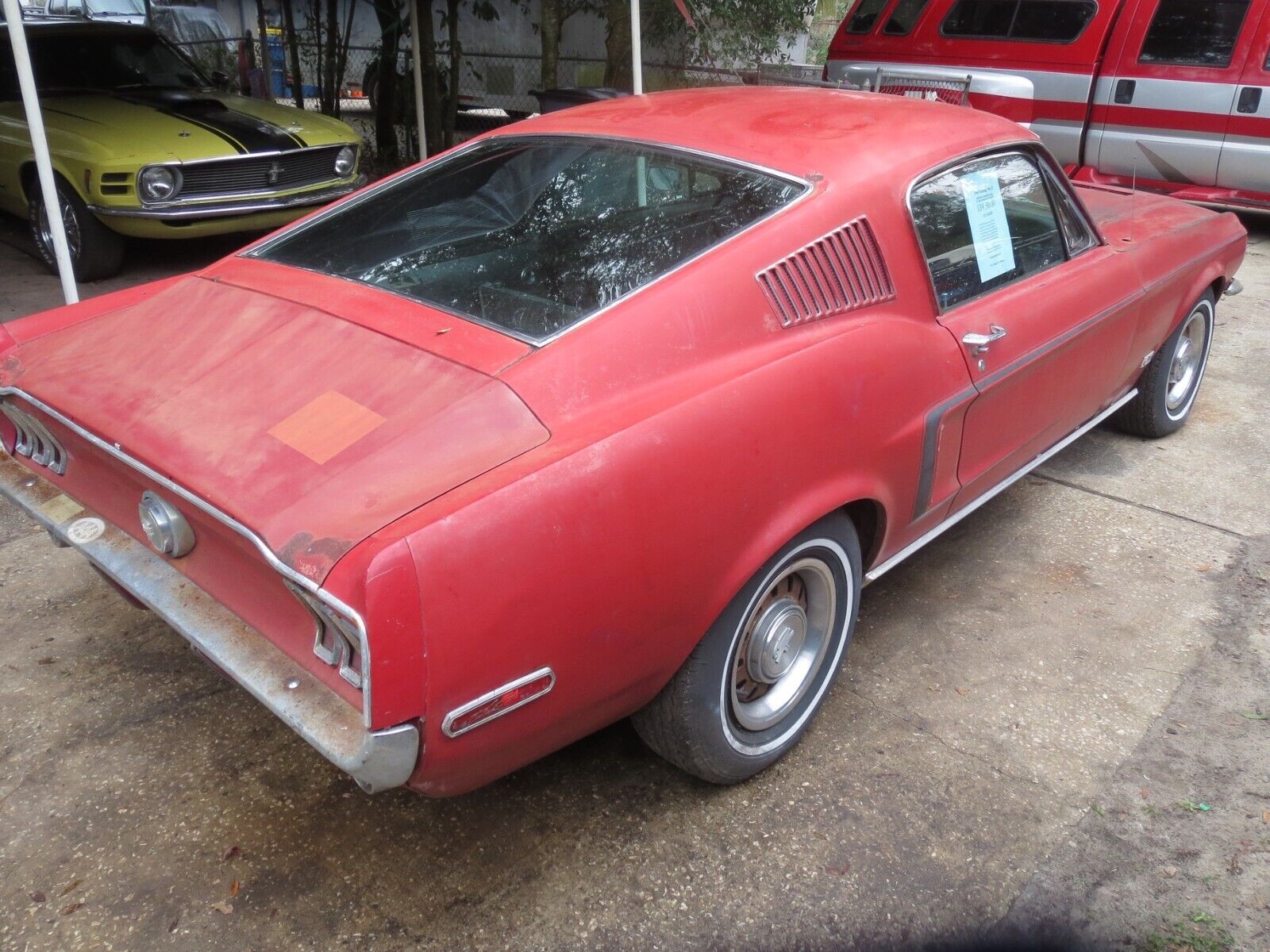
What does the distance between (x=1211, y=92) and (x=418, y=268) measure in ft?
23.4

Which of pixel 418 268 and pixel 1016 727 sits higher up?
pixel 418 268

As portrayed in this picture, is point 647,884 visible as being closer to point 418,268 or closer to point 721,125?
point 418,268

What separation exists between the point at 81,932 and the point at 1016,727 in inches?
86.3

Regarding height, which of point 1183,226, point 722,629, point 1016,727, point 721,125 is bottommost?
point 1016,727

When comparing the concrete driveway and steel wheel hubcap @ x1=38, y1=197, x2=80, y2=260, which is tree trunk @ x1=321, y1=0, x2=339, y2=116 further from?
the concrete driveway

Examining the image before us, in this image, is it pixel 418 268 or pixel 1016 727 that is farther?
pixel 1016 727

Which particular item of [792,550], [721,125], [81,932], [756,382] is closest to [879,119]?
[721,125]

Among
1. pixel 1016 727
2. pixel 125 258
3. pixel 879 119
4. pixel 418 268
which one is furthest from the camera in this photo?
pixel 125 258

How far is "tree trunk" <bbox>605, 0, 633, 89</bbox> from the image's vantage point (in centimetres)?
1021

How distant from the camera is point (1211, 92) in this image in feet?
24.2

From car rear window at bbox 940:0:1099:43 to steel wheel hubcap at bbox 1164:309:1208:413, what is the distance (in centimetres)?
441

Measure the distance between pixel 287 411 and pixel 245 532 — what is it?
349 millimetres

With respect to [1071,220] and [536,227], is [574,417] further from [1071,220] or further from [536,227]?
[1071,220]

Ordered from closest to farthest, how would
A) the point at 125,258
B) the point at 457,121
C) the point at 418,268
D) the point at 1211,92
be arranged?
the point at 418,268, the point at 125,258, the point at 1211,92, the point at 457,121
